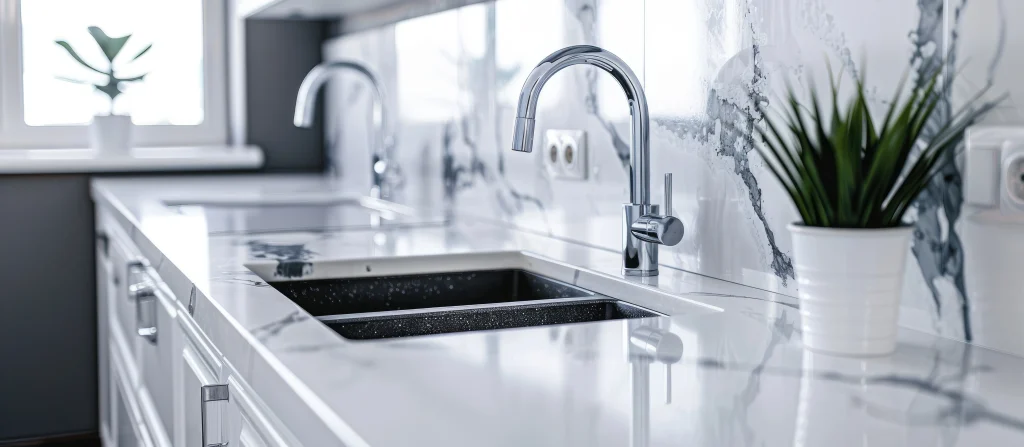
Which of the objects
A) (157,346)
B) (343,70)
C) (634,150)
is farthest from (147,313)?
(634,150)

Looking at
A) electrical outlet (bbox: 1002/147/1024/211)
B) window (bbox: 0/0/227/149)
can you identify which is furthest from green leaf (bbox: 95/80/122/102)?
electrical outlet (bbox: 1002/147/1024/211)

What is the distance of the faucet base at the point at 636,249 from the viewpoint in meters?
1.33

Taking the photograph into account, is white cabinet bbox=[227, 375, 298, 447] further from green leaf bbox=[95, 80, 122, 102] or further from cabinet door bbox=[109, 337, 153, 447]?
green leaf bbox=[95, 80, 122, 102]

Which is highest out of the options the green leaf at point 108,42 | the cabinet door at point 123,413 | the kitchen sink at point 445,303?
the green leaf at point 108,42

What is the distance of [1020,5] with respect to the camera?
880 mm

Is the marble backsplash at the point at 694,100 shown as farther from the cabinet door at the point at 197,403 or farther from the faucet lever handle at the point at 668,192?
the cabinet door at the point at 197,403

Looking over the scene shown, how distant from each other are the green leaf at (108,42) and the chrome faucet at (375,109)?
928 millimetres

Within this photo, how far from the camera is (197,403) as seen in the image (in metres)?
1.29

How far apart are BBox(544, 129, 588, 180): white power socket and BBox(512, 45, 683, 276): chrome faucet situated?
328 millimetres

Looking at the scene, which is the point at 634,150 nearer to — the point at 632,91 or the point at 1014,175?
the point at 632,91

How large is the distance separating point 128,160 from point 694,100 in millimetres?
2040

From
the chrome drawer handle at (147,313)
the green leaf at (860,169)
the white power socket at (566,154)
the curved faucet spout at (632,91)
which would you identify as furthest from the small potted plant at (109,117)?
the green leaf at (860,169)

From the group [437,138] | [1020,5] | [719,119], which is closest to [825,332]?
[1020,5]

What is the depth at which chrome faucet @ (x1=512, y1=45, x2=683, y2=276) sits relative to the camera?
1.24m
